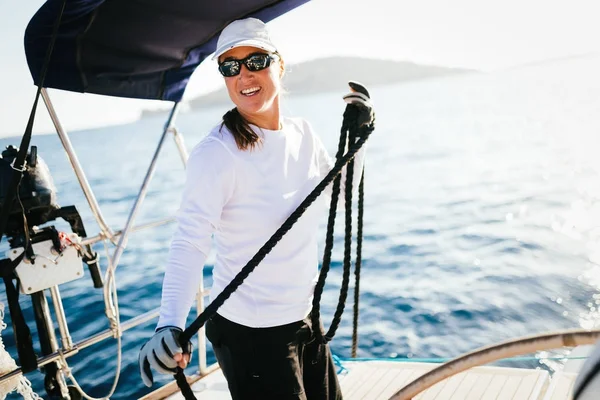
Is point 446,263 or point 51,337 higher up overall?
point 51,337

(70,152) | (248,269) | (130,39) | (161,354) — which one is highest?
(130,39)

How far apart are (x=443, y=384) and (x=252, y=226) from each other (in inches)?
74.0

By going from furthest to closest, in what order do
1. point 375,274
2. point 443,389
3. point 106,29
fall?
point 375,274, point 443,389, point 106,29

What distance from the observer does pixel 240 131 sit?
1608 millimetres

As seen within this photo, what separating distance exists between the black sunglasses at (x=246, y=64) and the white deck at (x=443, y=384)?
2.04 m

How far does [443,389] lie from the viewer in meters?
2.80

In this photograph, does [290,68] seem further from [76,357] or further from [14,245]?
[76,357]

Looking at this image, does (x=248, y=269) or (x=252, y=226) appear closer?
(x=248, y=269)

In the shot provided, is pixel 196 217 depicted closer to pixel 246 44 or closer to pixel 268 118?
pixel 268 118

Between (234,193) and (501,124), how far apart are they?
3354 centimetres

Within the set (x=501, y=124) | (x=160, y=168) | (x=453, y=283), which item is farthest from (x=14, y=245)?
(x=501, y=124)

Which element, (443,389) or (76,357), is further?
(76,357)

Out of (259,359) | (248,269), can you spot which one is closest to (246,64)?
(248,269)

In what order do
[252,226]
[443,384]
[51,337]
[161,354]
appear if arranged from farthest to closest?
[443,384]
[51,337]
[252,226]
[161,354]
